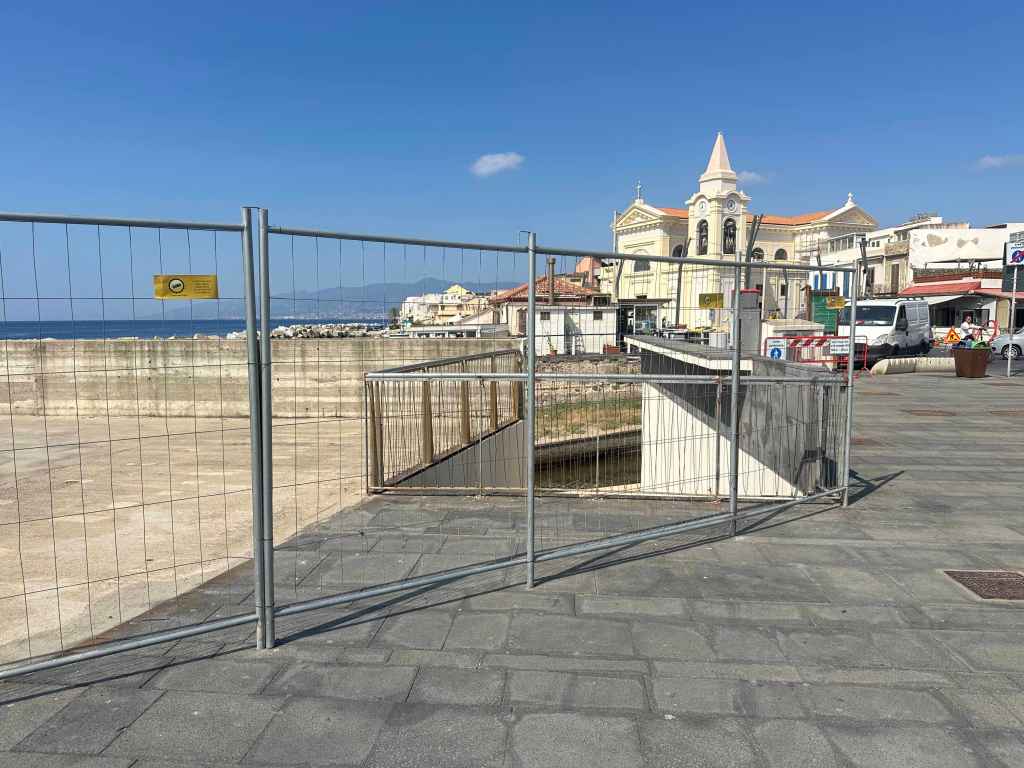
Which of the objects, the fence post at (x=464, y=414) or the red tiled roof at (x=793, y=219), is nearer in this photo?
the fence post at (x=464, y=414)

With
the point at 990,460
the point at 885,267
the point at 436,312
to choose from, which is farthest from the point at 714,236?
the point at 436,312

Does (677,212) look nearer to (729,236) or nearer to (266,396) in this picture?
(729,236)

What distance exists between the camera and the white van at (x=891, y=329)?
26594mm

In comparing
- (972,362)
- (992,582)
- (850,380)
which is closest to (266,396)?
(992,582)

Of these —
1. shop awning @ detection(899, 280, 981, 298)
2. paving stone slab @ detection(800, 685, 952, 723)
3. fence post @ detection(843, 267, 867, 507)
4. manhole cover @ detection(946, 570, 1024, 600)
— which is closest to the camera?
paving stone slab @ detection(800, 685, 952, 723)

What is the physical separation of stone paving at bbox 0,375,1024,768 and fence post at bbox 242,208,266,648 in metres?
0.36

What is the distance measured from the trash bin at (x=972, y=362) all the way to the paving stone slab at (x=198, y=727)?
22992mm

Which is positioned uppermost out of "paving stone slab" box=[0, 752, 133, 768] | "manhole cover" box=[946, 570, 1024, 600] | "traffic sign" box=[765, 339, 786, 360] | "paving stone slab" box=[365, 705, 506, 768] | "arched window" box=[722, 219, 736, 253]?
"arched window" box=[722, 219, 736, 253]

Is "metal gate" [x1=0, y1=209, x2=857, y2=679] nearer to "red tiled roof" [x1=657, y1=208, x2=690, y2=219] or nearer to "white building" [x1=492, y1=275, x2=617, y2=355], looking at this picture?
"white building" [x1=492, y1=275, x2=617, y2=355]

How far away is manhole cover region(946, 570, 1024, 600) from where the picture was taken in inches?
181

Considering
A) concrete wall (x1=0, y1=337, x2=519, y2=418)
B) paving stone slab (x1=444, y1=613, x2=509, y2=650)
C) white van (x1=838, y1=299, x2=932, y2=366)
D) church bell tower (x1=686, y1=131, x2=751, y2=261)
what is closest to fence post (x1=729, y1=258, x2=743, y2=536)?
paving stone slab (x1=444, y1=613, x2=509, y2=650)

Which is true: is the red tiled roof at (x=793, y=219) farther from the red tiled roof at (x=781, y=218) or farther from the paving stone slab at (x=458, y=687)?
the paving stone slab at (x=458, y=687)

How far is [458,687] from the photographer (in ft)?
11.2

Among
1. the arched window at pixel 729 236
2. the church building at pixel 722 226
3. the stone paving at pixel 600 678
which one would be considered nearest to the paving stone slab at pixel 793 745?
the stone paving at pixel 600 678
